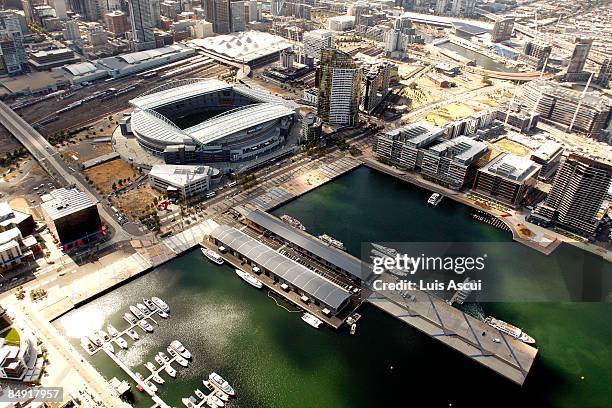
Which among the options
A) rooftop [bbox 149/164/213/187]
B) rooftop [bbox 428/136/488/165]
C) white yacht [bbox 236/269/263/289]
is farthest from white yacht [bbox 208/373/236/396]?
rooftop [bbox 428/136/488/165]

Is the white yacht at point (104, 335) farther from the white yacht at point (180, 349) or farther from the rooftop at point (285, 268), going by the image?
the rooftop at point (285, 268)

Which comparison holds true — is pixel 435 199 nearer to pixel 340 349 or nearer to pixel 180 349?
pixel 340 349

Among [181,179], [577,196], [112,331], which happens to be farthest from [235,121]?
[577,196]

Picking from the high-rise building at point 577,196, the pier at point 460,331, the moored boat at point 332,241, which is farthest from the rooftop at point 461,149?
the pier at point 460,331

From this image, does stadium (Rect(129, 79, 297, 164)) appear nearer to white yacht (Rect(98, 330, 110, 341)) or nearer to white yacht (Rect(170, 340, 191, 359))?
Answer: white yacht (Rect(98, 330, 110, 341))

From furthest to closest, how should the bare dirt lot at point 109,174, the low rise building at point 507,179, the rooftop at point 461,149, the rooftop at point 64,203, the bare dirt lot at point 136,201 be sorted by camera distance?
the rooftop at point 461,149
the bare dirt lot at point 109,174
the low rise building at point 507,179
the bare dirt lot at point 136,201
the rooftop at point 64,203

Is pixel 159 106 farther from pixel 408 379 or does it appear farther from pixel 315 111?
pixel 408 379
